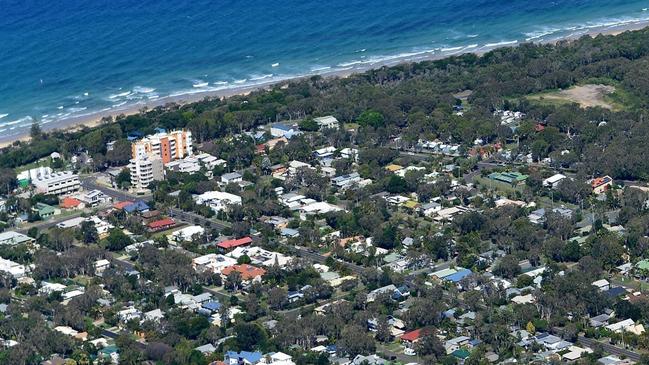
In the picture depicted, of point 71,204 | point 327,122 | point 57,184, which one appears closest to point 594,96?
point 327,122

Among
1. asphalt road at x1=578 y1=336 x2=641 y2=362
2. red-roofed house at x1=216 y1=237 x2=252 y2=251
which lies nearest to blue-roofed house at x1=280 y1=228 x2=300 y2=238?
red-roofed house at x1=216 y1=237 x2=252 y2=251

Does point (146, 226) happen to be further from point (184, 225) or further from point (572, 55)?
point (572, 55)

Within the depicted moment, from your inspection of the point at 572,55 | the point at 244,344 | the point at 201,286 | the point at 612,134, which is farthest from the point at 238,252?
the point at 572,55

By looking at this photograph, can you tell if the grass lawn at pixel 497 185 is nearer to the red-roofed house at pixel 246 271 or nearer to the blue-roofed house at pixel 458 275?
the blue-roofed house at pixel 458 275

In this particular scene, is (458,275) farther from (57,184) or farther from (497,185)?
(57,184)

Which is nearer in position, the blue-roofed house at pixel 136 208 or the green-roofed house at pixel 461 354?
the green-roofed house at pixel 461 354

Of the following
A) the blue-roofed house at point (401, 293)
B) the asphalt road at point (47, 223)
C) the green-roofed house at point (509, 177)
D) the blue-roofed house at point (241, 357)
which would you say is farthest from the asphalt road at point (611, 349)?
the asphalt road at point (47, 223)
